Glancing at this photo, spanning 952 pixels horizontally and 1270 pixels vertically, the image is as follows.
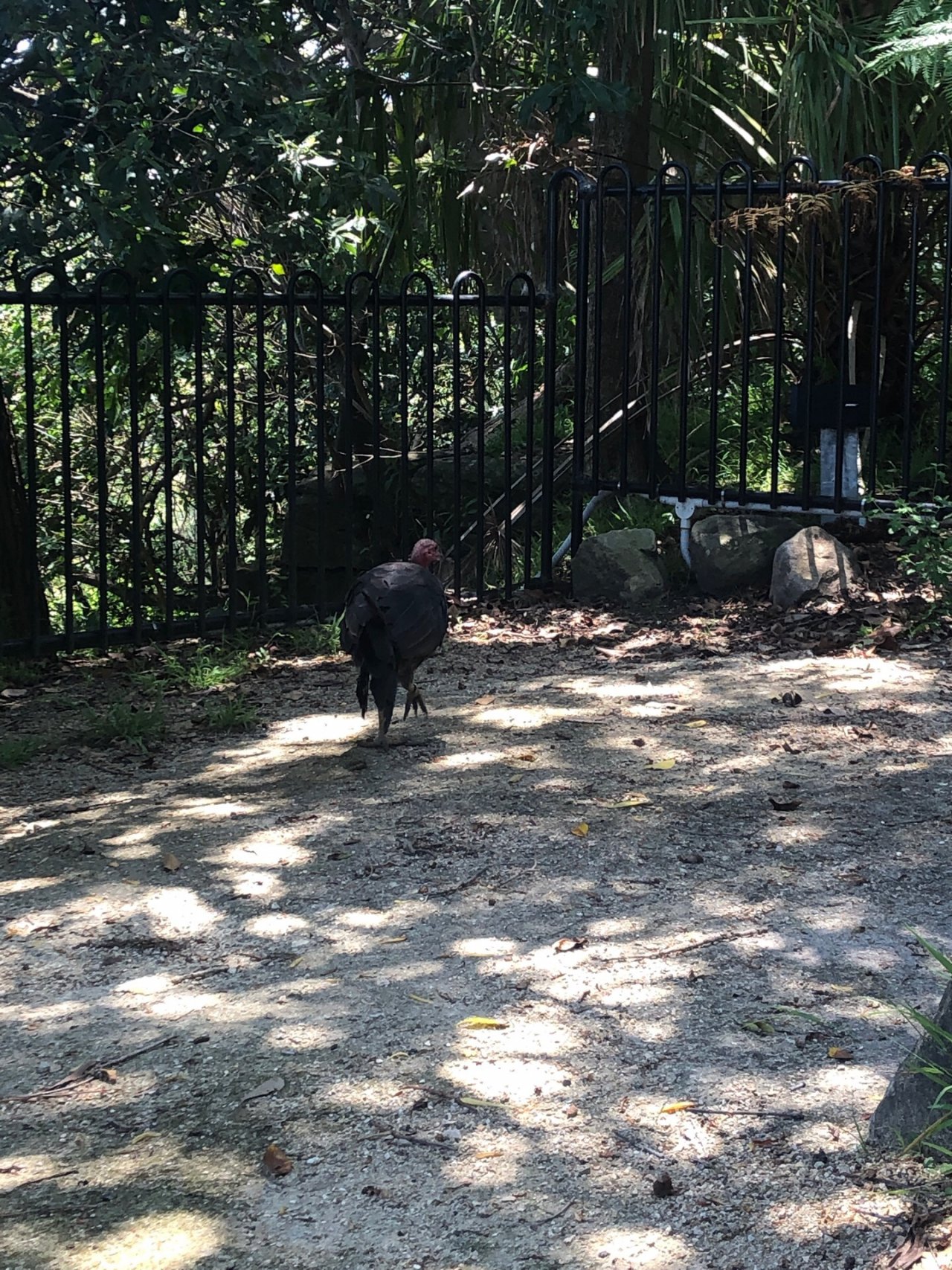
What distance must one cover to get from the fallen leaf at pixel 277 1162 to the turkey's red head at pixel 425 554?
3.13 metres

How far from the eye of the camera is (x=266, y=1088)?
308 cm

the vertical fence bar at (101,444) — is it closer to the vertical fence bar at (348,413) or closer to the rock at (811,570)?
the vertical fence bar at (348,413)

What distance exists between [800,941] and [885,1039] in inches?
21.6

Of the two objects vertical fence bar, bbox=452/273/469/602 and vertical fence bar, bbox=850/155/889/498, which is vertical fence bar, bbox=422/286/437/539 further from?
vertical fence bar, bbox=850/155/889/498

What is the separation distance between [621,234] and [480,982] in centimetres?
657

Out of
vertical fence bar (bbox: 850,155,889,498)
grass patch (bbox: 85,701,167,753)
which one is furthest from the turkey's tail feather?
vertical fence bar (bbox: 850,155,889,498)

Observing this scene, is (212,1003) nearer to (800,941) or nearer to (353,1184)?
(353,1184)

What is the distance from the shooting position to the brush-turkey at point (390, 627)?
5191 millimetres

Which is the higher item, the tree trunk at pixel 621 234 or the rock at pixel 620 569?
the tree trunk at pixel 621 234

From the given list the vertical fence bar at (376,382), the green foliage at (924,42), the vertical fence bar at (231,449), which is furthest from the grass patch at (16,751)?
the green foliage at (924,42)

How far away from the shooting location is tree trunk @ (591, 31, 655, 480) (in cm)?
850

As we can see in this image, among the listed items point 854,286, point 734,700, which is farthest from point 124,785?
point 854,286

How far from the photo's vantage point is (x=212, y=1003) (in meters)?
3.51

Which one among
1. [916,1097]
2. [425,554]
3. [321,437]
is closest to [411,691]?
[425,554]
